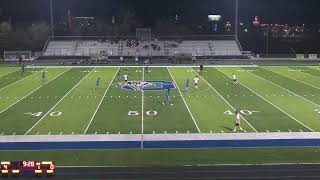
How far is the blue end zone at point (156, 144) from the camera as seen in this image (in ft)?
62.7

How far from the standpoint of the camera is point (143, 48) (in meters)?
68.1

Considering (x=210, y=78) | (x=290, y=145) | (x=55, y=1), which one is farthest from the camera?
(x=55, y=1)

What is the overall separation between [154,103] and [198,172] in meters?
13.3

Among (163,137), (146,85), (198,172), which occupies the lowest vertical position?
(198,172)

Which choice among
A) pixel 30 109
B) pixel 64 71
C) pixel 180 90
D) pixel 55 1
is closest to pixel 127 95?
pixel 180 90

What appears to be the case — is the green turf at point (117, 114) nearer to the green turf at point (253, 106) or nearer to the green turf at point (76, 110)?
the green turf at point (76, 110)

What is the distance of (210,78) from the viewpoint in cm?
4178

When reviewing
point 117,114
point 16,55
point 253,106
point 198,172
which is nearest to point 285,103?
point 253,106

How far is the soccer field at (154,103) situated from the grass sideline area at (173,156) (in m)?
3.24

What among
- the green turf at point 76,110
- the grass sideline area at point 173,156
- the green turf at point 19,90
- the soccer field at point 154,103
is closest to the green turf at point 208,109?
the soccer field at point 154,103

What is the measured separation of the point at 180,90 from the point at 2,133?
15296 millimetres

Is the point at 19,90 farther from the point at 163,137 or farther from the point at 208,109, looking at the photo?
the point at 163,137

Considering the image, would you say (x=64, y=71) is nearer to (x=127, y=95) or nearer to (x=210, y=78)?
(x=210, y=78)

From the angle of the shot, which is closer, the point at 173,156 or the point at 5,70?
the point at 173,156
